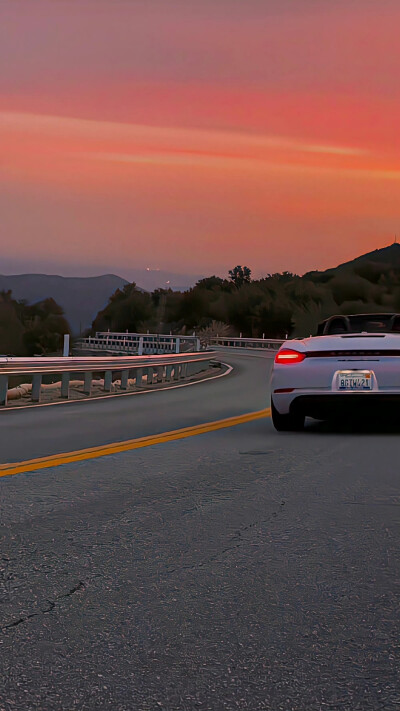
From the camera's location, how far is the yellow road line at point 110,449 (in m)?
10.0

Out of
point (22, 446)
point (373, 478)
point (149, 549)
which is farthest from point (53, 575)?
point (22, 446)

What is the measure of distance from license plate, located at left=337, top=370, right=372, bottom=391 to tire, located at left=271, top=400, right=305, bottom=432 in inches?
33.1

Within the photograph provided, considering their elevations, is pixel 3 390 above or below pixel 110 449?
below

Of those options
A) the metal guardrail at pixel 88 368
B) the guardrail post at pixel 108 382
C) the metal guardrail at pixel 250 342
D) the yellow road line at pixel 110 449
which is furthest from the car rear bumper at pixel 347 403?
the metal guardrail at pixel 250 342

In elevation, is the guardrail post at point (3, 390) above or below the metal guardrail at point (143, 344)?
above

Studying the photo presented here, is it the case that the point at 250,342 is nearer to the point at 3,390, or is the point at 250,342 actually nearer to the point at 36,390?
the point at 36,390

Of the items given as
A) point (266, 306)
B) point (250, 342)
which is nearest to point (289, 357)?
point (250, 342)

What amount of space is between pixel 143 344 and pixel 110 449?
222ft

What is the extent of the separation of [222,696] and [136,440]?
8.66 meters

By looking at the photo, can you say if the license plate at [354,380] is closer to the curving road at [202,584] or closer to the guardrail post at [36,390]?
the curving road at [202,584]

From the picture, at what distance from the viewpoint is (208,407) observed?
60.0 ft

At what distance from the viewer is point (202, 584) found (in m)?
5.49

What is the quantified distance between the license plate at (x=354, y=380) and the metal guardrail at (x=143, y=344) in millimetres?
44551

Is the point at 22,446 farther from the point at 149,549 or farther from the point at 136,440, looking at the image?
the point at 149,549
